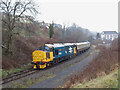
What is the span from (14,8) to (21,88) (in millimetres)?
13764

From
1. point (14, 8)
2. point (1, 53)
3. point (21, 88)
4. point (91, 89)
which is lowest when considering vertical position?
point (21, 88)

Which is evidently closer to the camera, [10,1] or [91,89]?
[91,89]

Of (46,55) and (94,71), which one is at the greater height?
(46,55)

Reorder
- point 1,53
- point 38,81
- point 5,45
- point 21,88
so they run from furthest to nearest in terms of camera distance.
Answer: point 5,45 < point 1,53 < point 38,81 < point 21,88

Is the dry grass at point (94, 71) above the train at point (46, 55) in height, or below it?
below

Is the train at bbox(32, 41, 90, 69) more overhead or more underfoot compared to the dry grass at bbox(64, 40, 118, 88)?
more overhead

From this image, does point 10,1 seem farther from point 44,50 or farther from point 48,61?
point 48,61

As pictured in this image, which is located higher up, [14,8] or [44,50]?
[14,8]

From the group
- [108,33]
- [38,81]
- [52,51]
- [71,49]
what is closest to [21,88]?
[38,81]

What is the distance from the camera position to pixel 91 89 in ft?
29.6

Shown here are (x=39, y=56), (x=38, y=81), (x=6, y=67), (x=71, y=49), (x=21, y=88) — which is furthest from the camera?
(x=71, y=49)

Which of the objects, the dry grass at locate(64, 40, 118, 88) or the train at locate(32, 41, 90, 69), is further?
the train at locate(32, 41, 90, 69)

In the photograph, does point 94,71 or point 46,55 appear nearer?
point 94,71

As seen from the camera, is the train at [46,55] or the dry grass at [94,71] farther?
the train at [46,55]
